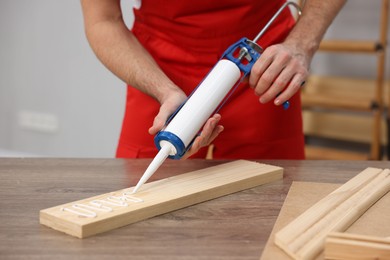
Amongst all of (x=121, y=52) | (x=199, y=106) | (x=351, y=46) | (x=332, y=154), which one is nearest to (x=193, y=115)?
(x=199, y=106)

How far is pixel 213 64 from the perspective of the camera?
155 centimetres

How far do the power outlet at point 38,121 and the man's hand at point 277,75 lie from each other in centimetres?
269

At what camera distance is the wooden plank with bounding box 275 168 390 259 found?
83cm

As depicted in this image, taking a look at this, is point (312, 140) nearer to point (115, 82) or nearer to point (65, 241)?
point (115, 82)

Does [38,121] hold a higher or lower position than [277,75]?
lower

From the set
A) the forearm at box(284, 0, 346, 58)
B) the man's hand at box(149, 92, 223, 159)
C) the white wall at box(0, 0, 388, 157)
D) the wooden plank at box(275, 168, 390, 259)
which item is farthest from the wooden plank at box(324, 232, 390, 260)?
the white wall at box(0, 0, 388, 157)

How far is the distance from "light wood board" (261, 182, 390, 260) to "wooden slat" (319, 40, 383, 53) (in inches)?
80.6

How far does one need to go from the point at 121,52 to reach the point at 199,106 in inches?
16.2

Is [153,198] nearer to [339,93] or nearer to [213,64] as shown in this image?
[213,64]

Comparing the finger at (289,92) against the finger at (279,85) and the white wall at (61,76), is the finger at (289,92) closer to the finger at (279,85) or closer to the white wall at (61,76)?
the finger at (279,85)

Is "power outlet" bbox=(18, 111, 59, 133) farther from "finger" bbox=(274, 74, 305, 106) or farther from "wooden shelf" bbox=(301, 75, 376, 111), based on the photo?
"finger" bbox=(274, 74, 305, 106)

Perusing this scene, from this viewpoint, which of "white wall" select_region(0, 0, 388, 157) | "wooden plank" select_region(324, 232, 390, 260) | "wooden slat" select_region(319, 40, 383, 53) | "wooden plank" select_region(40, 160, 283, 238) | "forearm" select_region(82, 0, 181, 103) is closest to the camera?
"wooden plank" select_region(324, 232, 390, 260)

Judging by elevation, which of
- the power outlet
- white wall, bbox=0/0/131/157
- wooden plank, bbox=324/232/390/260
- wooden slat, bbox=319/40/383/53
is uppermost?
wooden slat, bbox=319/40/383/53

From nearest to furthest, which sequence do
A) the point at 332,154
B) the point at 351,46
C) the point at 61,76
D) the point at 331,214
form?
the point at 331,214, the point at 351,46, the point at 332,154, the point at 61,76
